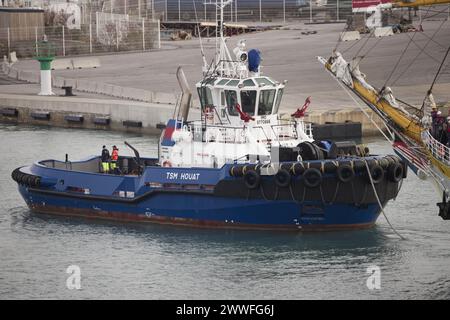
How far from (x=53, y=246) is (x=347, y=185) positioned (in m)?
6.45

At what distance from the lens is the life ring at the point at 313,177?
27734 millimetres

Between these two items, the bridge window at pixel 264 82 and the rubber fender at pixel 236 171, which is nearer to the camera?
the rubber fender at pixel 236 171

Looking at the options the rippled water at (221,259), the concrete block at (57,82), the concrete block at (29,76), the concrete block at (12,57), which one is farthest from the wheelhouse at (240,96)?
the concrete block at (12,57)

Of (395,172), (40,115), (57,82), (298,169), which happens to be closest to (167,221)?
(298,169)

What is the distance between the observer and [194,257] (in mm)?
27250

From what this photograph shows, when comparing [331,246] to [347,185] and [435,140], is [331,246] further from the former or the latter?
[435,140]

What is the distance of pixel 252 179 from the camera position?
28234mm

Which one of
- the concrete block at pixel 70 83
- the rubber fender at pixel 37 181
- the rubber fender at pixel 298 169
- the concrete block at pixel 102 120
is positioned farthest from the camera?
the concrete block at pixel 70 83

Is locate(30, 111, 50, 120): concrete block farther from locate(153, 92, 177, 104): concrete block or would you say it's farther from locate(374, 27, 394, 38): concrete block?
locate(374, 27, 394, 38): concrete block

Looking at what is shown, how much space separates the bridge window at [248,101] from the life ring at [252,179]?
217 cm

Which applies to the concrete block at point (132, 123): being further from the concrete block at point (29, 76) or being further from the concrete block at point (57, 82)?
the concrete block at point (29, 76)

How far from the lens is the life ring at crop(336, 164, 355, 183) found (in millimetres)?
27719

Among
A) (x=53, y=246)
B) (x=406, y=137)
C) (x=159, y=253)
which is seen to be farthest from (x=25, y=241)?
(x=406, y=137)

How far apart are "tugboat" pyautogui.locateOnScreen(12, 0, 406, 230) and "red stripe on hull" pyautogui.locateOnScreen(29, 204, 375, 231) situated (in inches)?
0.9
